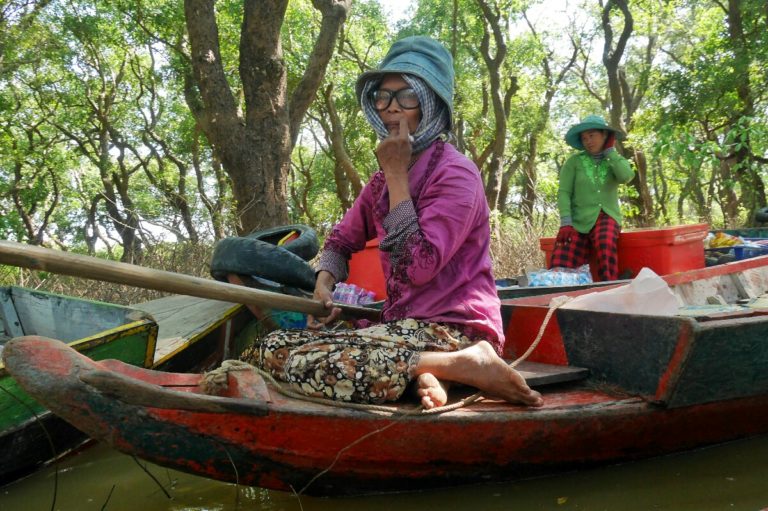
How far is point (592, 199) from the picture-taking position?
5.59 metres

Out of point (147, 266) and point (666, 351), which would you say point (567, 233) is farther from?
point (147, 266)

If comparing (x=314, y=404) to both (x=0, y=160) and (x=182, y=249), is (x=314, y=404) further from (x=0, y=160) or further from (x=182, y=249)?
(x=0, y=160)

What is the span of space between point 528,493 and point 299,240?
2.35 meters

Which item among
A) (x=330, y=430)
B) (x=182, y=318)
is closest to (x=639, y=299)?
(x=330, y=430)

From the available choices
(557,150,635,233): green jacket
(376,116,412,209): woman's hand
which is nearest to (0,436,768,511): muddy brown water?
(376,116,412,209): woman's hand

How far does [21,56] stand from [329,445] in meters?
13.3

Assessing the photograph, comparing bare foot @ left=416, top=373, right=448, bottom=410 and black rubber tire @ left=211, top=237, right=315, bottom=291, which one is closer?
bare foot @ left=416, top=373, right=448, bottom=410

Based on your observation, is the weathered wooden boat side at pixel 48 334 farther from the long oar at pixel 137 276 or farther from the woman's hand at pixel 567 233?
the woman's hand at pixel 567 233

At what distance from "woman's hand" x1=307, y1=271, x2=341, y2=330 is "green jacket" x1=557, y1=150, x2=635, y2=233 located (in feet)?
10.2

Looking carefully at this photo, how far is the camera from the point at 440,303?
264 cm

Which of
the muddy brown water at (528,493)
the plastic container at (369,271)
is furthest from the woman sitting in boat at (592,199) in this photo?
the muddy brown water at (528,493)

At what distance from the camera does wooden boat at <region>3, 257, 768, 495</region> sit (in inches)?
82.5

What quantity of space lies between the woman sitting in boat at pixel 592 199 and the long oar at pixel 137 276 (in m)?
2.91

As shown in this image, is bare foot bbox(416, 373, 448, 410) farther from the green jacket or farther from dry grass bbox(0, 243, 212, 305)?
dry grass bbox(0, 243, 212, 305)
